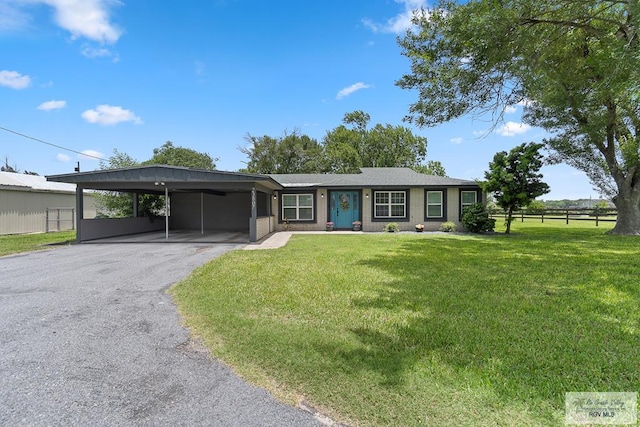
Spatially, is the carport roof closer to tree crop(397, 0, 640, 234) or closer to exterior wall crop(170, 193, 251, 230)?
tree crop(397, 0, 640, 234)

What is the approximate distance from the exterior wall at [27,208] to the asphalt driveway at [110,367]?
12931mm

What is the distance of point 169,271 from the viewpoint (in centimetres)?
699

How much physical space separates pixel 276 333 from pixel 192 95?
66.0ft

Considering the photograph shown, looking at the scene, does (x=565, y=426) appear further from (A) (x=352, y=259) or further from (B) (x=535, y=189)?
(B) (x=535, y=189)

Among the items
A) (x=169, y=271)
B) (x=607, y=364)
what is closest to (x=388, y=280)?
(x=607, y=364)

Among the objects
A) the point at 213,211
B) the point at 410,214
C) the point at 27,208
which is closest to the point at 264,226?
the point at 213,211

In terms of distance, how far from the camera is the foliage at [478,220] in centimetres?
1434

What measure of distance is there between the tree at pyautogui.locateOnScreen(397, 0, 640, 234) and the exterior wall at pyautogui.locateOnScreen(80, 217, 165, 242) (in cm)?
1302

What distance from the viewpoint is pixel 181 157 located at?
42406mm

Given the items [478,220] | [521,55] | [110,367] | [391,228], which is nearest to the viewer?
[110,367]

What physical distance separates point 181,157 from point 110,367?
4380 centimetres

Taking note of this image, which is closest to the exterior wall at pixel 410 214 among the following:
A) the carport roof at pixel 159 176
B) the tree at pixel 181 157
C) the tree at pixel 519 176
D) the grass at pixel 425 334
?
the tree at pixel 519 176

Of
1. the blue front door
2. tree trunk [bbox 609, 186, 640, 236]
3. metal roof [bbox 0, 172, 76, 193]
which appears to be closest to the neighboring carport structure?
the blue front door

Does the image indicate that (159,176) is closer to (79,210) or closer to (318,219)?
(79,210)
